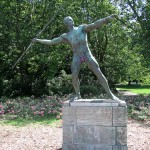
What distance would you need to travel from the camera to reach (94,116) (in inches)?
240

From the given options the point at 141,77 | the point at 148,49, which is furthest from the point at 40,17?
the point at 141,77

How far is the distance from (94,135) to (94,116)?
40cm

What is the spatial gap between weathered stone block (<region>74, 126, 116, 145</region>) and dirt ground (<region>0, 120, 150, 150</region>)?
0.81 metres

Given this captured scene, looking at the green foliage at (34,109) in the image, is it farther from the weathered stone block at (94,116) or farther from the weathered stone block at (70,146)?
the weathered stone block at (94,116)

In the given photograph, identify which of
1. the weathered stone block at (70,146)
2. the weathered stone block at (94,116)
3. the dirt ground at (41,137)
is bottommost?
the dirt ground at (41,137)

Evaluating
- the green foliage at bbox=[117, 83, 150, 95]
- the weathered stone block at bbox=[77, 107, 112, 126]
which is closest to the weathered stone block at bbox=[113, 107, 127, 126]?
the weathered stone block at bbox=[77, 107, 112, 126]

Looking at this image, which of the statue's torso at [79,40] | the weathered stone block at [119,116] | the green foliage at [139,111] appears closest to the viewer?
the weathered stone block at [119,116]

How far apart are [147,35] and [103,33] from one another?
474 cm

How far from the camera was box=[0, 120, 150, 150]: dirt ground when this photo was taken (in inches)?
273

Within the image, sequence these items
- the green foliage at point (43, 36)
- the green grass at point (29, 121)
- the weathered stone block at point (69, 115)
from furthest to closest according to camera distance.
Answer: the green foliage at point (43, 36) → the green grass at point (29, 121) → the weathered stone block at point (69, 115)

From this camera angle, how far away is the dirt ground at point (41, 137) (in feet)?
22.7

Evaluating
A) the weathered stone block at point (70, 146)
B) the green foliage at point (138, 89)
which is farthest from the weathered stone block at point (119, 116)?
the green foliage at point (138, 89)

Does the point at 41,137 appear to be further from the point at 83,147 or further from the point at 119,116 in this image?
the point at 119,116

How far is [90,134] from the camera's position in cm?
614
